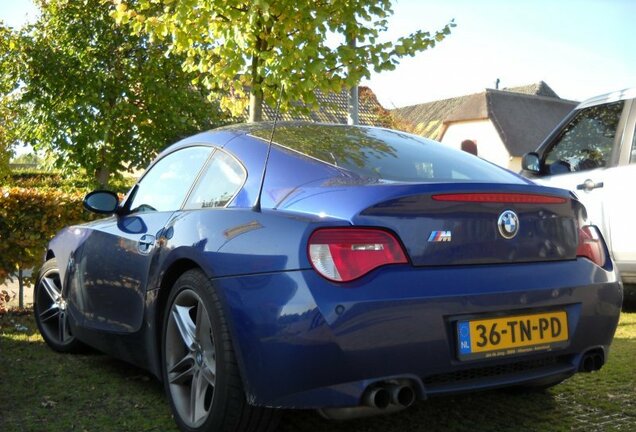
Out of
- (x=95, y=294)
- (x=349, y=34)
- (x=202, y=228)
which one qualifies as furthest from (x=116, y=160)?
(x=202, y=228)

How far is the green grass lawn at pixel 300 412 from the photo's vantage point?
3578 millimetres

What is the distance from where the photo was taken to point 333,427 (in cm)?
354

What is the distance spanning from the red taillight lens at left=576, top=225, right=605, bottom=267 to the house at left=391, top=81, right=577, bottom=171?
46857 mm

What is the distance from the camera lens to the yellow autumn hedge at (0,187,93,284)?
288 inches

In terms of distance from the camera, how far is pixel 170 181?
4.30m

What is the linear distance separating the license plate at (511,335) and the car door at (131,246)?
160 centimetres

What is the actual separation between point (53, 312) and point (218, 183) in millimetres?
2343

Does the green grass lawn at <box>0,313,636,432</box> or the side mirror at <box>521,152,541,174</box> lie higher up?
the side mirror at <box>521,152,541,174</box>

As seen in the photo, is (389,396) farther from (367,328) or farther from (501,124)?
(501,124)

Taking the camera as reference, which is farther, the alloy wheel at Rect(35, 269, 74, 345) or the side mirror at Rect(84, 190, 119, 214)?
the alloy wheel at Rect(35, 269, 74, 345)

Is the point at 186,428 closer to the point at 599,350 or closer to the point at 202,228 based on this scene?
the point at 202,228

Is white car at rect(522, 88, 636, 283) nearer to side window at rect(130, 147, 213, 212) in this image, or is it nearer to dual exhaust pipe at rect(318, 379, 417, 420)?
side window at rect(130, 147, 213, 212)

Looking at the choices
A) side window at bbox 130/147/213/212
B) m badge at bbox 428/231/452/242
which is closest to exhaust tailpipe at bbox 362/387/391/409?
m badge at bbox 428/231/452/242

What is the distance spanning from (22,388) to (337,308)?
7.97 ft
